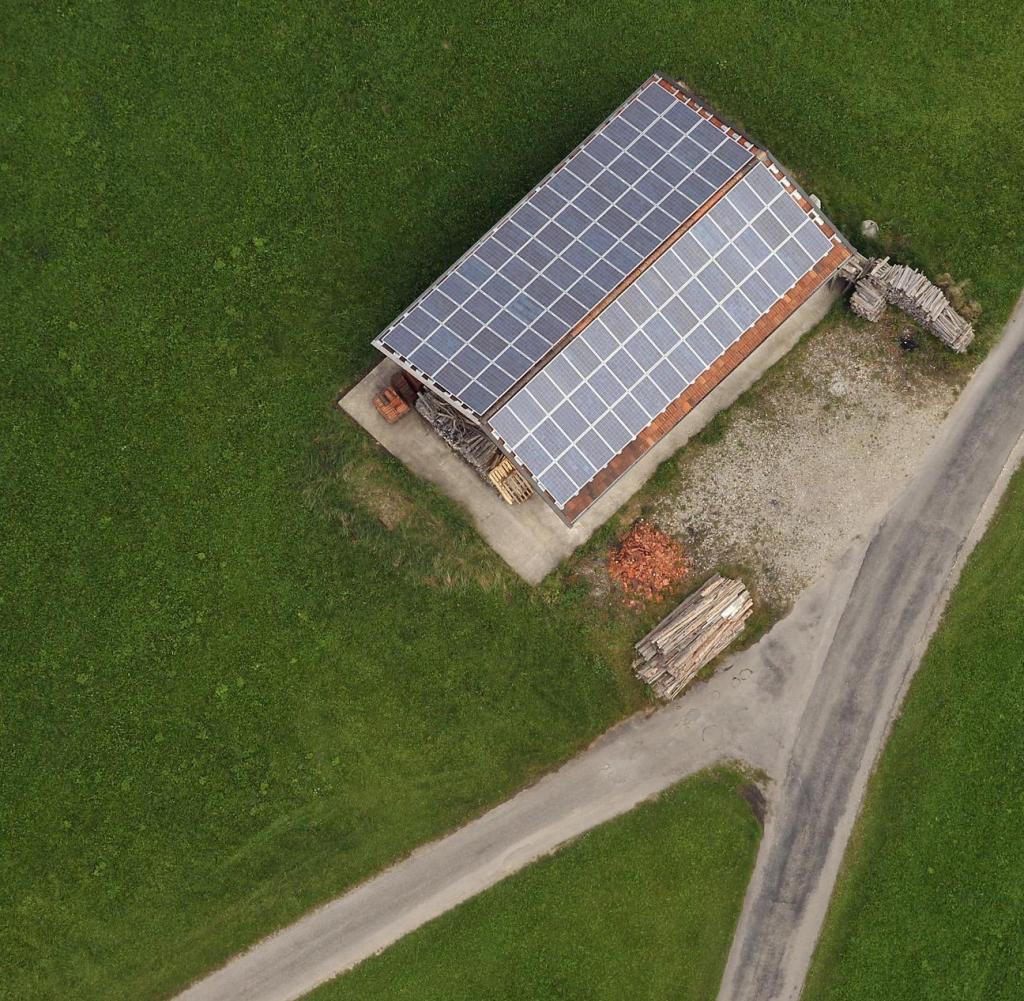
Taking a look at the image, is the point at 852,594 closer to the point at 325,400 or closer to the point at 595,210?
the point at 595,210

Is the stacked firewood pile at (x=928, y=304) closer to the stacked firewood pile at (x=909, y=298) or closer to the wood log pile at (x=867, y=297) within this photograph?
the stacked firewood pile at (x=909, y=298)

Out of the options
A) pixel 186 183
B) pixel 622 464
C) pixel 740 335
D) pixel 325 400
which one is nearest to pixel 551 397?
pixel 622 464

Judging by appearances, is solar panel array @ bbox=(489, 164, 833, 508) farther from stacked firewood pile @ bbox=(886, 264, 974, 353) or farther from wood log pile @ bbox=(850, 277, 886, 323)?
stacked firewood pile @ bbox=(886, 264, 974, 353)

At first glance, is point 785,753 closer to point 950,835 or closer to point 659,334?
point 950,835

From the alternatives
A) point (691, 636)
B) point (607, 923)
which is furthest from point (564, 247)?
point (607, 923)

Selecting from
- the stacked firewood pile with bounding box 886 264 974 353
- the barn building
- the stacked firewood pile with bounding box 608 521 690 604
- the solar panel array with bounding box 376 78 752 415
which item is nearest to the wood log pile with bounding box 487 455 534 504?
the barn building

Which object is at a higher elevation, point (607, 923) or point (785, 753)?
point (607, 923)
